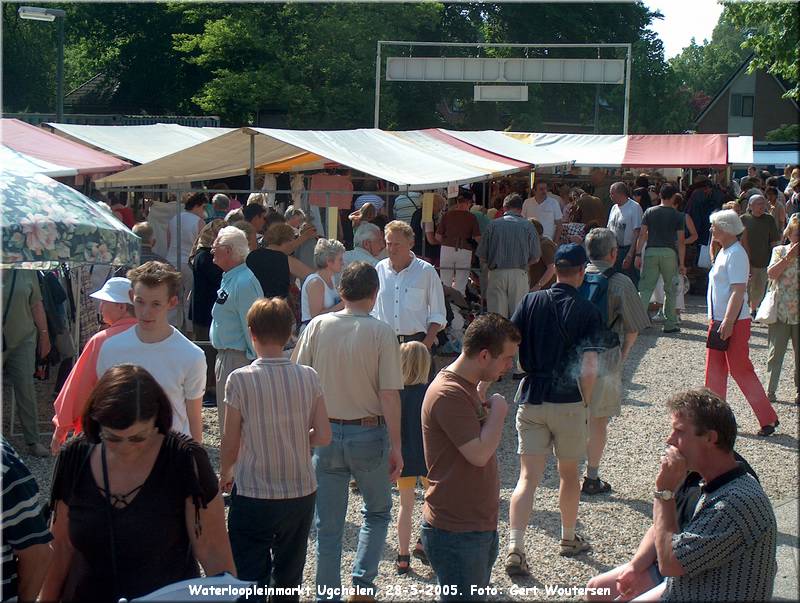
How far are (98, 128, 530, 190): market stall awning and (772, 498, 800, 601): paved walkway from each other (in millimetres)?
4526

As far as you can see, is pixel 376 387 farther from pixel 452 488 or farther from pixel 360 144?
pixel 360 144

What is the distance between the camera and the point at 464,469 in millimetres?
4082

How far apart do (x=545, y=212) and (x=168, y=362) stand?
1093 centimetres

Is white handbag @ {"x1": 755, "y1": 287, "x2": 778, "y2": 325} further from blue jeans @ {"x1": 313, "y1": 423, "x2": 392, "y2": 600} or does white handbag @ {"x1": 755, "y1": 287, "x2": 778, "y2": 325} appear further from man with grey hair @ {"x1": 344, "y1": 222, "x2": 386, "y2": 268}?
blue jeans @ {"x1": 313, "y1": 423, "x2": 392, "y2": 600}

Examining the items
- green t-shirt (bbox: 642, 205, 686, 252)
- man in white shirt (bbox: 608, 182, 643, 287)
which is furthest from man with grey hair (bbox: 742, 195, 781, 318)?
man in white shirt (bbox: 608, 182, 643, 287)

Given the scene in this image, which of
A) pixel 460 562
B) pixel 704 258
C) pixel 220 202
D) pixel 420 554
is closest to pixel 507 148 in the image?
pixel 704 258

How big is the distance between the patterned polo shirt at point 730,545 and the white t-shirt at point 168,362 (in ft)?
7.52

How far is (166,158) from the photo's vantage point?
11.4 metres

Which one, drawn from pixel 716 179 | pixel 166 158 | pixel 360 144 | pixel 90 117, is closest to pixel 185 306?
pixel 166 158

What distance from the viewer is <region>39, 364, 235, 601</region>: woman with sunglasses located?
321cm

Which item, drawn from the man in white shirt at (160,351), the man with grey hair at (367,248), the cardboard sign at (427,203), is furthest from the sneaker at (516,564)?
the cardboard sign at (427,203)

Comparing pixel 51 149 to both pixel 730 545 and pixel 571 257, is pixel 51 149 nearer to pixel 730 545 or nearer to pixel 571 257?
pixel 571 257

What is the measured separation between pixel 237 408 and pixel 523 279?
687 cm

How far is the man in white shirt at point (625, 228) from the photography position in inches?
532
